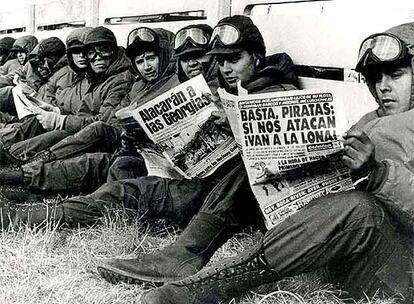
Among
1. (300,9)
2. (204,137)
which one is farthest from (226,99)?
(300,9)

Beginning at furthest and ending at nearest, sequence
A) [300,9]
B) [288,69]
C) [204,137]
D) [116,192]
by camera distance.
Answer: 1. [300,9]
2. [288,69]
3. [116,192]
4. [204,137]

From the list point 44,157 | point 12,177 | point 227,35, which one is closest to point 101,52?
point 44,157

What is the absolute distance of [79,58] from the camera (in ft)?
18.3

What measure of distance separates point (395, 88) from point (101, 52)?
3.27 m

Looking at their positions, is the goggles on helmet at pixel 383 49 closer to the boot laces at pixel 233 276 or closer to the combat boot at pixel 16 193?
the boot laces at pixel 233 276

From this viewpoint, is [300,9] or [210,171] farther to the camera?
[300,9]

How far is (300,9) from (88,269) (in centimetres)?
195

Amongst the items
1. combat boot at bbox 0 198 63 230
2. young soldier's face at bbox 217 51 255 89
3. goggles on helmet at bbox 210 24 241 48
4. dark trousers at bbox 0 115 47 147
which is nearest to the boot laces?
combat boot at bbox 0 198 63 230

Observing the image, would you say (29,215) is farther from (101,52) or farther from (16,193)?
(101,52)

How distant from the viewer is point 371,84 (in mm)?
2553

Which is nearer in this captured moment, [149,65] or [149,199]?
[149,199]

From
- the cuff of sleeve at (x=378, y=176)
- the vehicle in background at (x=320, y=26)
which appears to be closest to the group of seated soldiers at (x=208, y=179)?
the cuff of sleeve at (x=378, y=176)

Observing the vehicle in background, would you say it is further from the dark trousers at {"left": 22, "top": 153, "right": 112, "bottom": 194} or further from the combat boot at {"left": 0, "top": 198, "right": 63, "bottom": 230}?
the combat boot at {"left": 0, "top": 198, "right": 63, "bottom": 230}

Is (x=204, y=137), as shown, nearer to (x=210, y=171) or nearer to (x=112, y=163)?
(x=210, y=171)
